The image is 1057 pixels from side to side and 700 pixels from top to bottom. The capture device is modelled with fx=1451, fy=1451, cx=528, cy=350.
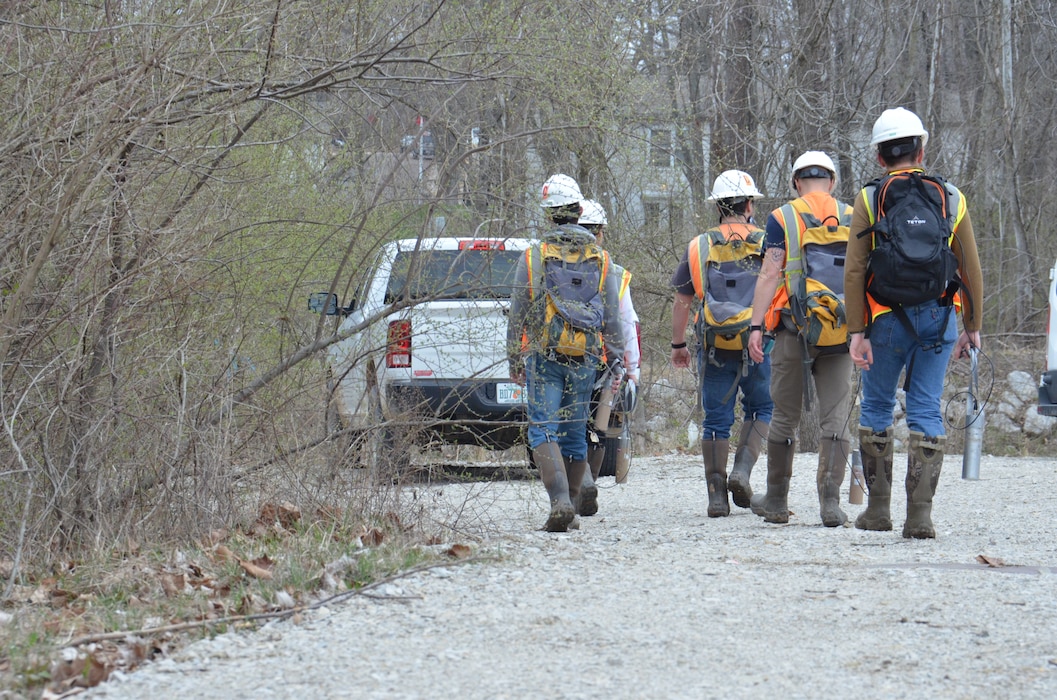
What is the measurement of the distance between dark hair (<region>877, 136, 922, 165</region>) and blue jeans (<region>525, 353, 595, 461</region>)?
190 centimetres

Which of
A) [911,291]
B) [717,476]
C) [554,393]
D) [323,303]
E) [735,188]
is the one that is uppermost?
[735,188]

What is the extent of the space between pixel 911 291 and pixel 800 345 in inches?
41.3

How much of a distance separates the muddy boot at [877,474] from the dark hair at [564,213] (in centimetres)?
191

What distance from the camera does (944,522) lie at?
8523 mm

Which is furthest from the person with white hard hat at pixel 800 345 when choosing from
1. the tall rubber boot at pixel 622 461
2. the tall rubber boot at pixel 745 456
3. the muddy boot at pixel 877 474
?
the tall rubber boot at pixel 622 461

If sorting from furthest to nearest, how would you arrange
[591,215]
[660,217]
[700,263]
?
[660,217]
[700,263]
[591,215]

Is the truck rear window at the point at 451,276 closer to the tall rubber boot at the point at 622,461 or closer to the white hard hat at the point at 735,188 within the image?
the white hard hat at the point at 735,188

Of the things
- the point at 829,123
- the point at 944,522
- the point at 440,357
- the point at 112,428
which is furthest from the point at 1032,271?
the point at 112,428

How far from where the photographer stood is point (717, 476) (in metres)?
8.86

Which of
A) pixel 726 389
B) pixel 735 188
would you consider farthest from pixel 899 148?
pixel 726 389

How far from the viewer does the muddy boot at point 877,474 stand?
7.43m

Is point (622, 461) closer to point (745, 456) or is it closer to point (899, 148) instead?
point (745, 456)

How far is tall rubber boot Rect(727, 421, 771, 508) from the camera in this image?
29.1ft

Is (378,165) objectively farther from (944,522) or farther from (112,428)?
(944,522)
